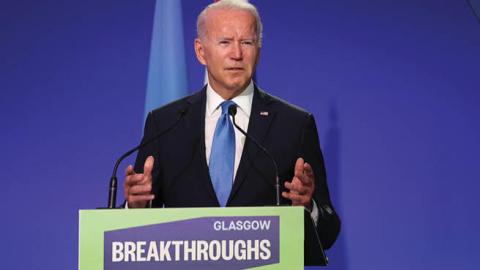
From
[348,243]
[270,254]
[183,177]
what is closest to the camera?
[270,254]

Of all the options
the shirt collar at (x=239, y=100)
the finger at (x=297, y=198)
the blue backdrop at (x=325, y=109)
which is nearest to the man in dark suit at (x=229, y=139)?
the shirt collar at (x=239, y=100)

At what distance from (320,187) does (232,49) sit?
516 millimetres

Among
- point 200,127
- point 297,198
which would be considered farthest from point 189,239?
point 200,127

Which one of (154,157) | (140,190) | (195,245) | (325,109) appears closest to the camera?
(195,245)

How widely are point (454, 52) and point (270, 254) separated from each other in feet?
7.82

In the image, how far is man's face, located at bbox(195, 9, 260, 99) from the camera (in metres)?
2.34

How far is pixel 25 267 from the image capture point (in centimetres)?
363

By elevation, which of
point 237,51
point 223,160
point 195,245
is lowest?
point 195,245

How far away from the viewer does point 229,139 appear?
2.27 m

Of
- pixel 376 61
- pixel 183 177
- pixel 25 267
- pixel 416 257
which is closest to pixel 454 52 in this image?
pixel 376 61

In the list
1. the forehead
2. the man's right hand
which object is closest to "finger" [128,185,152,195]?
the man's right hand

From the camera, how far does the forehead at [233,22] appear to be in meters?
2.35

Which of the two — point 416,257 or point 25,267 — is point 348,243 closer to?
point 416,257

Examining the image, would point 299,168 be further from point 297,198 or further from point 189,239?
point 189,239
